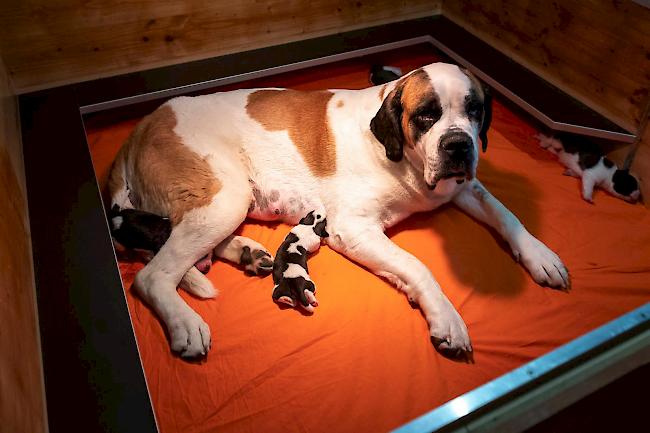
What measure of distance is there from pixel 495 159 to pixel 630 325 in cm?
201

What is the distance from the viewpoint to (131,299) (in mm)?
2561

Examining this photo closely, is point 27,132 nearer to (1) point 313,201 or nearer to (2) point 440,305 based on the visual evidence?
(1) point 313,201

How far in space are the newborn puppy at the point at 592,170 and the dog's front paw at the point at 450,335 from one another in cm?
145

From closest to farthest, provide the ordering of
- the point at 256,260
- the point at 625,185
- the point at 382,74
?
the point at 256,260 → the point at 625,185 → the point at 382,74

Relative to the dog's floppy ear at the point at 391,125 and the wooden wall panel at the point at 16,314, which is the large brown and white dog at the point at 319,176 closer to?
the dog's floppy ear at the point at 391,125

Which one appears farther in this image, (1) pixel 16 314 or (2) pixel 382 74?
(2) pixel 382 74

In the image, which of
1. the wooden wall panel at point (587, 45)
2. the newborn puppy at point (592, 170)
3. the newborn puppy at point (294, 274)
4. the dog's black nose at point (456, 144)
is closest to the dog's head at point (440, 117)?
the dog's black nose at point (456, 144)

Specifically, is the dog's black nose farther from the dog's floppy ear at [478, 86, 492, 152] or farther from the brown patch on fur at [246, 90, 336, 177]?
the brown patch on fur at [246, 90, 336, 177]

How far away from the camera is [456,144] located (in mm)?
2268

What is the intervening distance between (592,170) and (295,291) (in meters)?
2.08

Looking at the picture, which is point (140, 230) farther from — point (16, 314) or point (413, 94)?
point (413, 94)

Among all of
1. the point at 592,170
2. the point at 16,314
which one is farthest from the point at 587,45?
the point at 16,314

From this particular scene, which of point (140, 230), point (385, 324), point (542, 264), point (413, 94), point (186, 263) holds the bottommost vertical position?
point (385, 324)

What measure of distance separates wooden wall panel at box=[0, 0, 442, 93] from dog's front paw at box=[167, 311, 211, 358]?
2.33m
